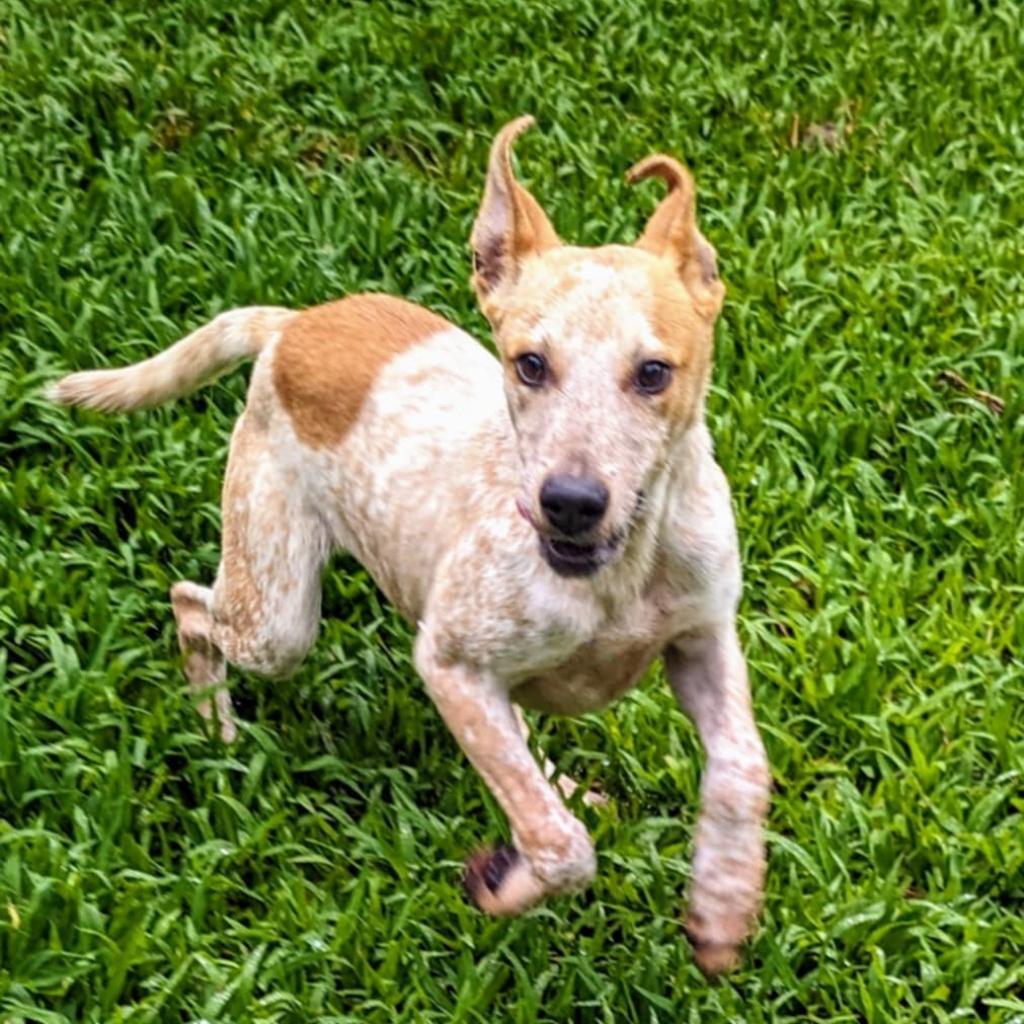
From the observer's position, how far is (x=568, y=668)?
14.4 ft

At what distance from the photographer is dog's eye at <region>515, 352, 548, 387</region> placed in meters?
3.99

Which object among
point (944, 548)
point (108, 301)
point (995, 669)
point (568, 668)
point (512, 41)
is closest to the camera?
point (568, 668)

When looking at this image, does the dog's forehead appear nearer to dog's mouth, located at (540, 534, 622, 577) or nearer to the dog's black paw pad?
dog's mouth, located at (540, 534, 622, 577)

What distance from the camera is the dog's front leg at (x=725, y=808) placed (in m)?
4.11

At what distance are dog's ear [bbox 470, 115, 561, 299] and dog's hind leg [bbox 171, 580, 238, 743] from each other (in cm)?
142

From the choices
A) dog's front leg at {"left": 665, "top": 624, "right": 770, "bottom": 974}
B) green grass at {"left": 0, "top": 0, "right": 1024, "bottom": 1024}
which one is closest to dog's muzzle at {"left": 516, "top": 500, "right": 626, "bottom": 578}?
dog's front leg at {"left": 665, "top": 624, "right": 770, "bottom": 974}

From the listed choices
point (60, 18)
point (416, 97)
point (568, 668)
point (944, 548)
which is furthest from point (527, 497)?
point (60, 18)

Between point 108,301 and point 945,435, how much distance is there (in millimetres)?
2860

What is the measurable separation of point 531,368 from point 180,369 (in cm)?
173

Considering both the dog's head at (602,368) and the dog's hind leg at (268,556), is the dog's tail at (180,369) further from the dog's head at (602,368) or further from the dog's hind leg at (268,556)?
the dog's head at (602,368)

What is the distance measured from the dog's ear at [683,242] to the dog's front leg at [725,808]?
0.75 meters

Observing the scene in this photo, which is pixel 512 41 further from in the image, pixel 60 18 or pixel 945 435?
pixel 945 435

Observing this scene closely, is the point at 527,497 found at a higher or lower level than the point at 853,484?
higher

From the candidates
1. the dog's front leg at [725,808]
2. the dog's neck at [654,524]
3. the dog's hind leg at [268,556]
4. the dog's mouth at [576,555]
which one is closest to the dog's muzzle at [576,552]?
the dog's mouth at [576,555]
